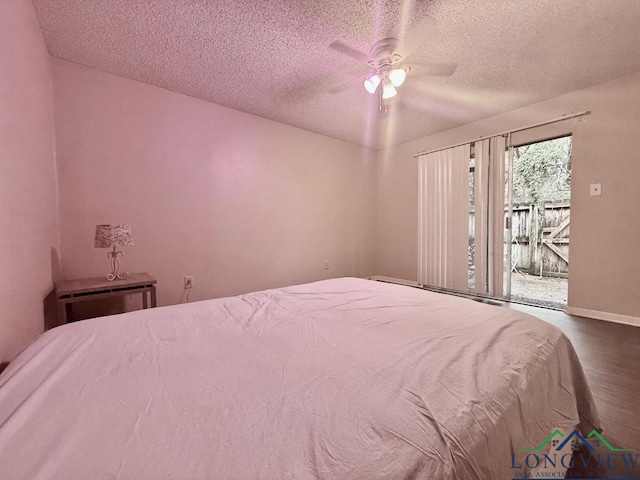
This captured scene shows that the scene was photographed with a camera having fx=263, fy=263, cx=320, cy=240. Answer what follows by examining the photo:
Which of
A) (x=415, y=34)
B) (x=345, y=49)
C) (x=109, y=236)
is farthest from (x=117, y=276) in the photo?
(x=415, y=34)

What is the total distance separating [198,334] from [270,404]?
1.95ft

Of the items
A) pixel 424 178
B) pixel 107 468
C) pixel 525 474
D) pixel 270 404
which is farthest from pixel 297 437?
pixel 424 178

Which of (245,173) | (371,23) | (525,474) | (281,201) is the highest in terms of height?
(371,23)

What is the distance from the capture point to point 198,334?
43.3 inches

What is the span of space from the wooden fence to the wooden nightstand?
5.64 m

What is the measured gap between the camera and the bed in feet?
1.63

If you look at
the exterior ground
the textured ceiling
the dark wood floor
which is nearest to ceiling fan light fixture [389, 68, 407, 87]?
the textured ceiling

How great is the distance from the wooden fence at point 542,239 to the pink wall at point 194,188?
3.75 metres

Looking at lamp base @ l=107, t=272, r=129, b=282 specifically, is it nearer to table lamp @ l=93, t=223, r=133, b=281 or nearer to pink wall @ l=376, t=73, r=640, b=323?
table lamp @ l=93, t=223, r=133, b=281

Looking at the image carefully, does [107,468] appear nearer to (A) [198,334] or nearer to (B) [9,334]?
(A) [198,334]

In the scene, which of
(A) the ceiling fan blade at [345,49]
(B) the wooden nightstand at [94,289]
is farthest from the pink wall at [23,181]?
(A) the ceiling fan blade at [345,49]

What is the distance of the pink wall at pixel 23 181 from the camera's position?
126 centimetres

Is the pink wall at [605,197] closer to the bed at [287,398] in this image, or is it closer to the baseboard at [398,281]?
the baseboard at [398,281]

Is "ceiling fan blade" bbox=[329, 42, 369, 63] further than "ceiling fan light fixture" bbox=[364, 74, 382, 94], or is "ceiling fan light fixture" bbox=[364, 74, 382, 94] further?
"ceiling fan light fixture" bbox=[364, 74, 382, 94]
